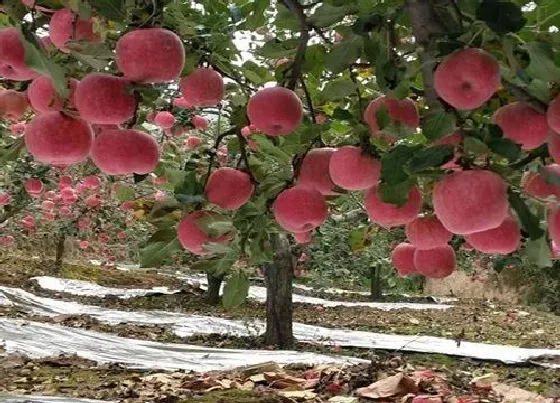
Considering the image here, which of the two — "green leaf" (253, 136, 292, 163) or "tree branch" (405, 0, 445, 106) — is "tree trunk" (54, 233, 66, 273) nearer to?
"green leaf" (253, 136, 292, 163)

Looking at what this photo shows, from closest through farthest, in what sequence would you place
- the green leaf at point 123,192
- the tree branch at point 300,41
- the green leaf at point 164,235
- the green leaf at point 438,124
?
the green leaf at point 438,124 < the tree branch at point 300,41 < the green leaf at point 164,235 < the green leaf at point 123,192

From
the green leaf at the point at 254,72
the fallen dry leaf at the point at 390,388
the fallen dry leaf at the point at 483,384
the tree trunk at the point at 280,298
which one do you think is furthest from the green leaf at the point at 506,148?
the tree trunk at the point at 280,298

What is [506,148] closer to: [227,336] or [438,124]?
[438,124]

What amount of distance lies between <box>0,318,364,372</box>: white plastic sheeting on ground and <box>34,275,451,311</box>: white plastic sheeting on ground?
4.81 meters

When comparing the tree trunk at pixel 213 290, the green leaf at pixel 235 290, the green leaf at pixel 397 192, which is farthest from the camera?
the tree trunk at pixel 213 290

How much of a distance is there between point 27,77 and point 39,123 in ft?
0.27

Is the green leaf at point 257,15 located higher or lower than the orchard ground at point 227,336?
higher

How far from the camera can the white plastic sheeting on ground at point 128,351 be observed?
470 cm

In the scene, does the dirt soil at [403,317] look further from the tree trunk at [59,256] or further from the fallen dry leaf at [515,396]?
the fallen dry leaf at [515,396]

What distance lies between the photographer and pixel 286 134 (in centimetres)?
133

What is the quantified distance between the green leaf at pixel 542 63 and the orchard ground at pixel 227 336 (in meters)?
2.62

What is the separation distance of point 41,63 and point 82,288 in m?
9.95

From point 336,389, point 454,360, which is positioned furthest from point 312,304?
point 336,389

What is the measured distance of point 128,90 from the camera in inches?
42.5
